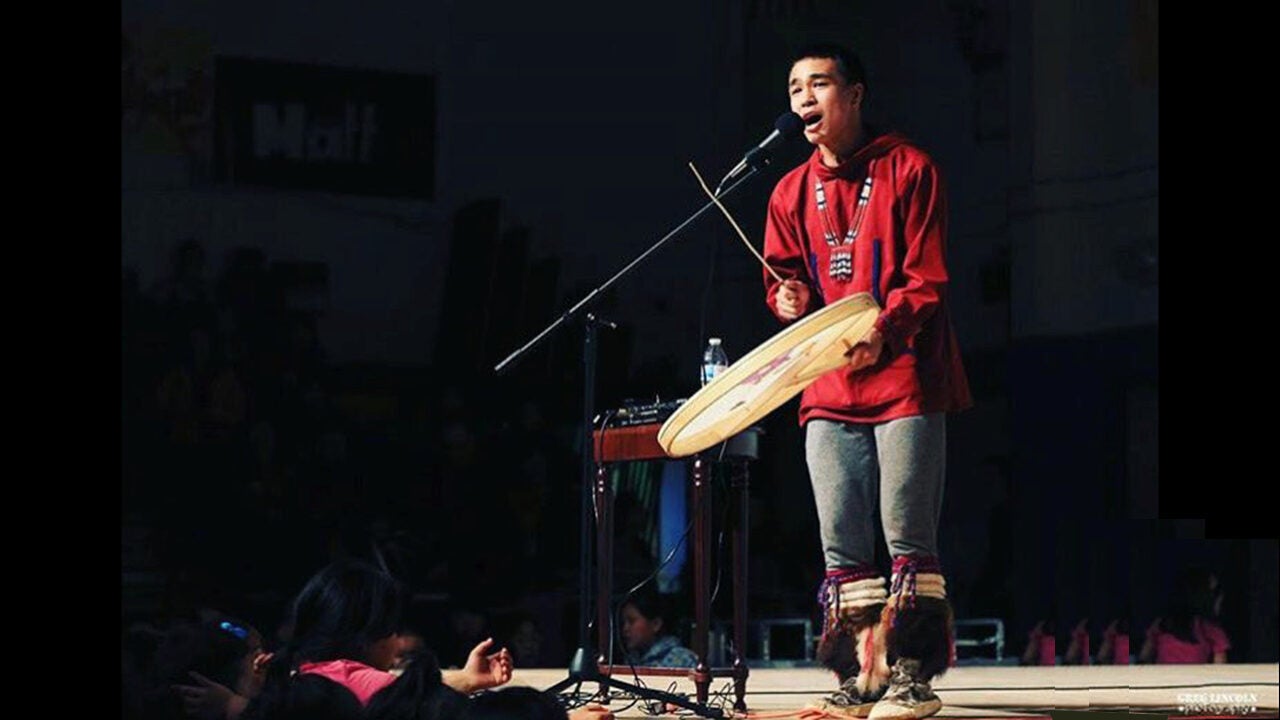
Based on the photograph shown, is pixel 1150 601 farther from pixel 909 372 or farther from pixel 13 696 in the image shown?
pixel 13 696

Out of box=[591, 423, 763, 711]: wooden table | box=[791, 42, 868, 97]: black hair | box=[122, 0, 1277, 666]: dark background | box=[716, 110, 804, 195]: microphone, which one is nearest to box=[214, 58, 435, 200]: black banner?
box=[122, 0, 1277, 666]: dark background

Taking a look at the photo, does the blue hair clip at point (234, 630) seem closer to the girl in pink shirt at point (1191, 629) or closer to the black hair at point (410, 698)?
the black hair at point (410, 698)

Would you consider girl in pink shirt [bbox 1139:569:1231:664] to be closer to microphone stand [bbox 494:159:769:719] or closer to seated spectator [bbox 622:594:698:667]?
seated spectator [bbox 622:594:698:667]

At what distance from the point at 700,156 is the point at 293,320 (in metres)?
1.57

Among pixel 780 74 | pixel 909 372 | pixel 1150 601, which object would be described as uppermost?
pixel 780 74

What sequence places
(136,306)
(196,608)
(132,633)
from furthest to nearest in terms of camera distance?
(136,306) → (196,608) → (132,633)

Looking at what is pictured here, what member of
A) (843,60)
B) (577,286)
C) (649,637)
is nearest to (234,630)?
(843,60)

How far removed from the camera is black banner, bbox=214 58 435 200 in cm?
732

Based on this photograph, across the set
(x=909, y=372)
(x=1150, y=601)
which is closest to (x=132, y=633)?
(x=909, y=372)

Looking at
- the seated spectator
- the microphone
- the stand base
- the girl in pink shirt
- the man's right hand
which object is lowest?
the girl in pink shirt

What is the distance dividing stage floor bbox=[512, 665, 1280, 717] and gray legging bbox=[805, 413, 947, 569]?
1.25 ft

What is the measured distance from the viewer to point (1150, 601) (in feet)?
24.0

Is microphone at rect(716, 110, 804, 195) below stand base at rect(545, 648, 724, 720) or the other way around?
the other way around

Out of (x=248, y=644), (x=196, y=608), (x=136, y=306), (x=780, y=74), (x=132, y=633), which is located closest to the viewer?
(x=248, y=644)
